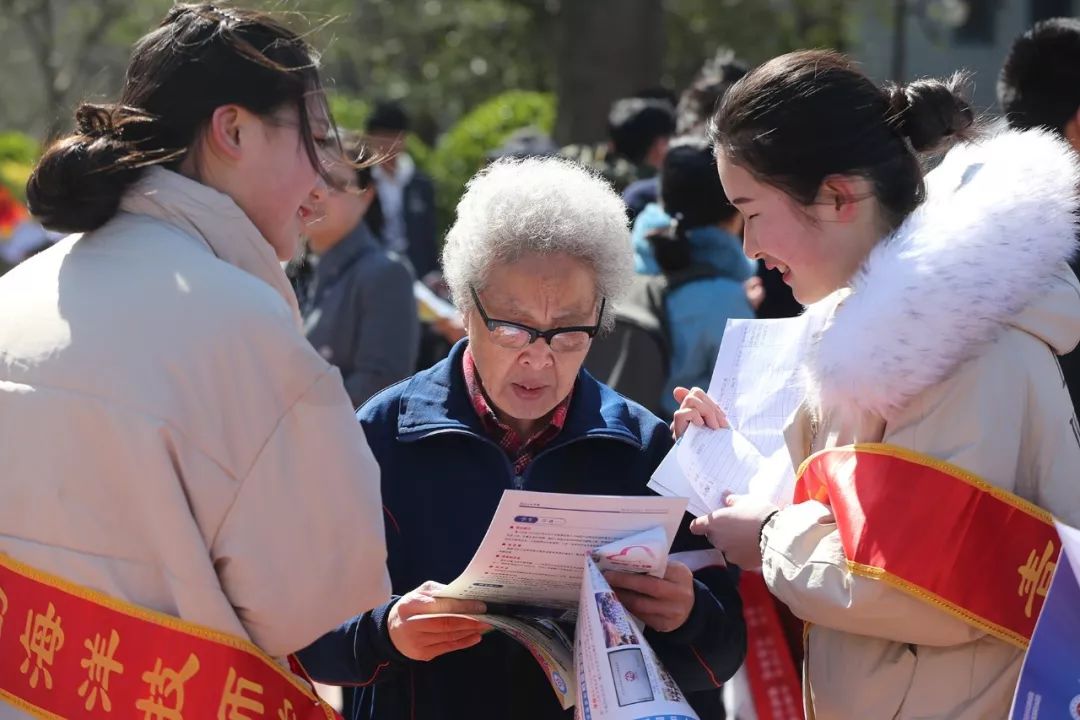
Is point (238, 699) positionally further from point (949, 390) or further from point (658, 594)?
point (949, 390)

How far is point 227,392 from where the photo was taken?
196cm

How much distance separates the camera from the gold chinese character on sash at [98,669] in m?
1.99

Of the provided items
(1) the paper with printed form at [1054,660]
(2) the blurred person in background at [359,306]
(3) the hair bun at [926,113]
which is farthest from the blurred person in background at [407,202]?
(1) the paper with printed form at [1054,660]

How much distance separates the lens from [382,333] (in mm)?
5000

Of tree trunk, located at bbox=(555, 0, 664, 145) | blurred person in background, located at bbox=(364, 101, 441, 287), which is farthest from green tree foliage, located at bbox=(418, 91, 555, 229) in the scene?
blurred person in background, located at bbox=(364, 101, 441, 287)

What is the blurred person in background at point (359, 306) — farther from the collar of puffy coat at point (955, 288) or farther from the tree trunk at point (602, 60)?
the tree trunk at point (602, 60)

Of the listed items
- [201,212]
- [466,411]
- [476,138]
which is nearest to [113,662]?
[201,212]

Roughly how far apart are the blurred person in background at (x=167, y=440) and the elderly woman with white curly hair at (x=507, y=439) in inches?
18.8

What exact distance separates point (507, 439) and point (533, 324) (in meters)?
0.23

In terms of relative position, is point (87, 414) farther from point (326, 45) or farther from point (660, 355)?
point (660, 355)

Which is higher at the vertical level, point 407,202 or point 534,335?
point 534,335

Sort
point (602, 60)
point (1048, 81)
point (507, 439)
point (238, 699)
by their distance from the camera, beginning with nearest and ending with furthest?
point (238, 699)
point (507, 439)
point (1048, 81)
point (602, 60)

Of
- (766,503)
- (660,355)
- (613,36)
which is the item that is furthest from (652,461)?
(613,36)

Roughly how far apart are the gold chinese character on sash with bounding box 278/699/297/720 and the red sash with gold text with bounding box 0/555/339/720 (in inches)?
0.4
